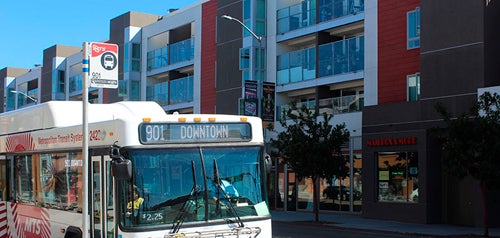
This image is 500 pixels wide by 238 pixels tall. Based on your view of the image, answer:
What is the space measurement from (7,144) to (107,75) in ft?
17.8

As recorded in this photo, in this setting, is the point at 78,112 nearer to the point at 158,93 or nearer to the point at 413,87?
the point at 413,87

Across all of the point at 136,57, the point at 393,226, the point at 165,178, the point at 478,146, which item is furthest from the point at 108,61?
the point at 136,57

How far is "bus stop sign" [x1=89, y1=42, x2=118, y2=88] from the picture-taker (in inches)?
307

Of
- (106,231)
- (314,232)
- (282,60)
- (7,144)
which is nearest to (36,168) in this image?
(7,144)

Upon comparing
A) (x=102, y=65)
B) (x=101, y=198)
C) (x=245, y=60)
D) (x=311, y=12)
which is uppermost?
(x=311, y=12)

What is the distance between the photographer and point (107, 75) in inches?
312

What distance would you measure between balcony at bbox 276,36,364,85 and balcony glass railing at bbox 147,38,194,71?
32.8 feet

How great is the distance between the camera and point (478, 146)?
18125 mm

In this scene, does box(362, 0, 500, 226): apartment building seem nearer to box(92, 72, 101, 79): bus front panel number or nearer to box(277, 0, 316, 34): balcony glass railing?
box(277, 0, 316, 34): balcony glass railing

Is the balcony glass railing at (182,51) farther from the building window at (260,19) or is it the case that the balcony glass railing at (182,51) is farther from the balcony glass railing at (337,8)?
the balcony glass railing at (337,8)

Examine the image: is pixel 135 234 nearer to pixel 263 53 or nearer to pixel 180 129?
pixel 180 129

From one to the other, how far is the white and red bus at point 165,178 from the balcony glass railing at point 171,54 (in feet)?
105

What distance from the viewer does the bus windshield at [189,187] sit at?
7684 mm

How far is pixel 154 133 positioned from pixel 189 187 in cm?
87
